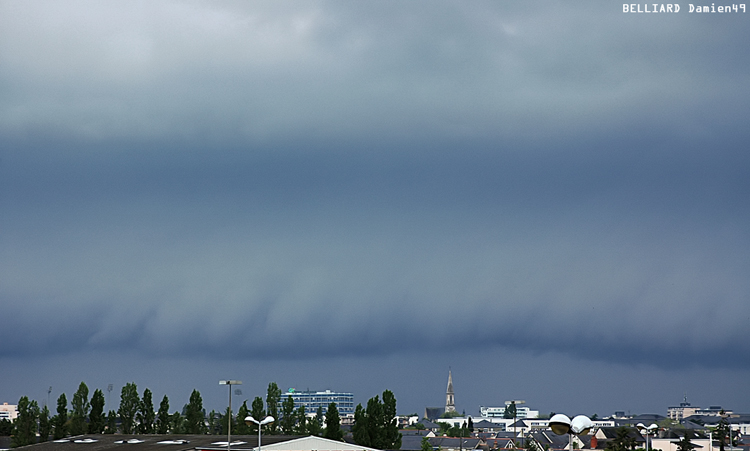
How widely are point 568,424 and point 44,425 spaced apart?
10178cm

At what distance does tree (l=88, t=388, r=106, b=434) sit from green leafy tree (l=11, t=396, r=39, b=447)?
29.2 ft

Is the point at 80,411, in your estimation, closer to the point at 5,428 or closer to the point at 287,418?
the point at 287,418

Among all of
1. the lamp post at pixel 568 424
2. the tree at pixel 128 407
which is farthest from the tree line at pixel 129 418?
the lamp post at pixel 568 424

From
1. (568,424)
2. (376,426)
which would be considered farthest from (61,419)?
(568,424)

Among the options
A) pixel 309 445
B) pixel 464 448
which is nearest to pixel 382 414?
pixel 309 445

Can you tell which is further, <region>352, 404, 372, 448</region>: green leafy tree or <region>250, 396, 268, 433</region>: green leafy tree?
<region>250, 396, 268, 433</region>: green leafy tree

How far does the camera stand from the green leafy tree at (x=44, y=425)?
360 ft

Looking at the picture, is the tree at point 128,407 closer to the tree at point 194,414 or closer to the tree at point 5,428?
the tree at point 194,414

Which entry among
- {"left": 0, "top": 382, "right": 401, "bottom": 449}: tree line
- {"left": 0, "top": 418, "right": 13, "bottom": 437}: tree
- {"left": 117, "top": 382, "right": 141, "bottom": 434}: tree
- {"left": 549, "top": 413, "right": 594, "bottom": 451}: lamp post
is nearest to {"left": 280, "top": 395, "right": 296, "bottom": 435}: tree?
{"left": 0, "top": 382, "right": 401, "bottom": 449}: tree line

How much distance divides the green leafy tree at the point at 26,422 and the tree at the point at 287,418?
98.6 feet

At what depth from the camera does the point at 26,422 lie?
111 meters

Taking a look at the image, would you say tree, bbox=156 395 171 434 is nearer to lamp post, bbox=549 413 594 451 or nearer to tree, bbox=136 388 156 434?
tree, bbox=136 388 156 434

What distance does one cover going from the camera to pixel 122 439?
91125 millimetres

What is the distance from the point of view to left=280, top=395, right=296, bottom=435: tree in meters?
110
